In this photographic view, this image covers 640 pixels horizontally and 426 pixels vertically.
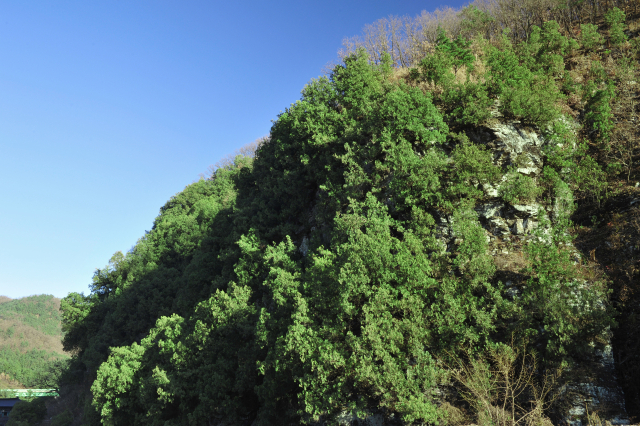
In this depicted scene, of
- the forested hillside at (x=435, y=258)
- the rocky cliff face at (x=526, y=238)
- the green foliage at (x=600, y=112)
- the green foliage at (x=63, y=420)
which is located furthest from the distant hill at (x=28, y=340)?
the green foliage at (x=600, y=112)

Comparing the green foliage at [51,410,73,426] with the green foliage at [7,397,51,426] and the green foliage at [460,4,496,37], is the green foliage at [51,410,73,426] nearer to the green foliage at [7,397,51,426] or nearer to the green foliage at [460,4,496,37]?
the green foliage at [7,397,51,426]

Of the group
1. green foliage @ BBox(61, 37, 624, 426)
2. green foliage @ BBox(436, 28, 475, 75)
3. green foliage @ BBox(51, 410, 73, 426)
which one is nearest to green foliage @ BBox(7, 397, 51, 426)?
green foliage @ BBox(51, 410, 73, 426)

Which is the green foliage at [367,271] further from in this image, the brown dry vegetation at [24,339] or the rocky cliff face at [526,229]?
the brown dry vegetation at [24,339]

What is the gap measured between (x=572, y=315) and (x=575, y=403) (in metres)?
2.89

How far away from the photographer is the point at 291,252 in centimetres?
2372

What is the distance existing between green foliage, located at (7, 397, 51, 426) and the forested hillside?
22466mm

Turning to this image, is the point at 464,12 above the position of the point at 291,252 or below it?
above

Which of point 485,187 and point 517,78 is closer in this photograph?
point 485,187

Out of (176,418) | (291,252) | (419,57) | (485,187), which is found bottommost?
(176,418)

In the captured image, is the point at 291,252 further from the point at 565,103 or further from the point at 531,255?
the point at 565,103

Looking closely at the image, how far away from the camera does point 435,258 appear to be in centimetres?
1806

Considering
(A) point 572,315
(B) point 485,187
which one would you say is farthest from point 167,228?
(A) point 572,315

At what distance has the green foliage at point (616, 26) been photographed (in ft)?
80.8

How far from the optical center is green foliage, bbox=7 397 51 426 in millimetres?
42125
